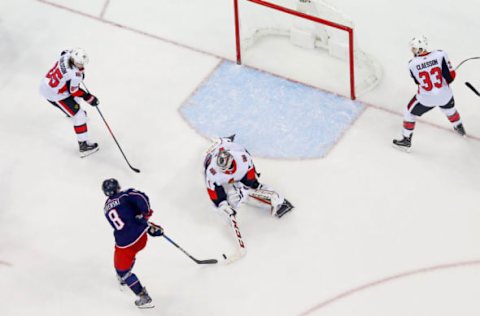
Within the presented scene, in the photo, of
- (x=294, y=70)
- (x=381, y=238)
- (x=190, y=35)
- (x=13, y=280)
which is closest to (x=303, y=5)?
(x=294, y=70)

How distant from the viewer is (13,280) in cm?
781

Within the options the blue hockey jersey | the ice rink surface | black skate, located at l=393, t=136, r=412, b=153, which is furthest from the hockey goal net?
the blue hockey jersey

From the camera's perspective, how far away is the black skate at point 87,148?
28.4 ft

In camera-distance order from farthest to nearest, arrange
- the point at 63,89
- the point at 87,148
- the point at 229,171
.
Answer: the point at 87,148, the point at 63,89, the point at 229,171

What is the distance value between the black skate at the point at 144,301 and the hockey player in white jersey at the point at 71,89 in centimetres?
174

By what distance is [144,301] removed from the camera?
749 centimetres

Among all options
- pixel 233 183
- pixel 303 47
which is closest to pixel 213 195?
pixel 233 183

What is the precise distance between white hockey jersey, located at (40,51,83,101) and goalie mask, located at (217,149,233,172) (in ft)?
4.94

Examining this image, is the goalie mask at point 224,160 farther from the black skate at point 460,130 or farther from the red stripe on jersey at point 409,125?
the black skate at point 460,130

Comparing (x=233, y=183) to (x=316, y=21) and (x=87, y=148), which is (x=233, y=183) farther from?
(x=316, y=21)

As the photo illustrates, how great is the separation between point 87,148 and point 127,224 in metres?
1.74

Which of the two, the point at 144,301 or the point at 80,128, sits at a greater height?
the point at 80,128

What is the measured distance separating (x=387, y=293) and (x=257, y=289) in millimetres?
980

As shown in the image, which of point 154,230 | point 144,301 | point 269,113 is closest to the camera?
point 154,230
